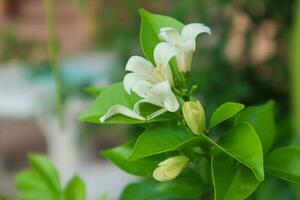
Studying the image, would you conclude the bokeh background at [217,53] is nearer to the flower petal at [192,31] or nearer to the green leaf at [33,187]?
the green leaf at [33,187]

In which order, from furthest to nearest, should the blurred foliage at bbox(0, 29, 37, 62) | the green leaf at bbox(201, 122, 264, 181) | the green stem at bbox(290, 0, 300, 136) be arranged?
the blurred foliage at bbox(0, 29, 37, 62) → the green stem at bbox(290, 0, 300, 136) → the green leaf at bbox(201, 122, 264, 181)

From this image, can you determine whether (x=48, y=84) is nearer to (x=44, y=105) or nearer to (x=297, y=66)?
(x=44, y=105)

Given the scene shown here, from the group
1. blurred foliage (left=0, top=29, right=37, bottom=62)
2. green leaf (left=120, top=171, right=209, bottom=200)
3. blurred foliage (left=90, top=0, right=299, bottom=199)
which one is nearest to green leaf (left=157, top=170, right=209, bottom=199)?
green leaf (left=120, top=171, right=209, bottom=200)

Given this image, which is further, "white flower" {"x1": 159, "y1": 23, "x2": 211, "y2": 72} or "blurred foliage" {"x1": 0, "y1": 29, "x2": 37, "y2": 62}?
"blurred foliage" {"x1": 0, "y1": 29, "x2": 37, "y2": 62}

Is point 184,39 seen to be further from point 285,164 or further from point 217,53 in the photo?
point 217,53

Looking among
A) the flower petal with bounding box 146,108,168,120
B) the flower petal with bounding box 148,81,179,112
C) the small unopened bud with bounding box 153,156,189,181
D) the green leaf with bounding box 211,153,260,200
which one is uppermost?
the flower petal with bounding box 148,81,179,112

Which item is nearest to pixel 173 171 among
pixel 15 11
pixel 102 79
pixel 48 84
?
pixel 102 79

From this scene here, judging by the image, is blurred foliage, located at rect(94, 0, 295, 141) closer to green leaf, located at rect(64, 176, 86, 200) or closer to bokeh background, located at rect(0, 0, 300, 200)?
bokeh background, located at rect(0, 0, 300, 200)

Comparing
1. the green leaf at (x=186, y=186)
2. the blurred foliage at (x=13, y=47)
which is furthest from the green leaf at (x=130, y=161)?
the blurred foliage at (x=13, y=47)
